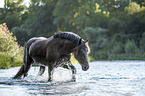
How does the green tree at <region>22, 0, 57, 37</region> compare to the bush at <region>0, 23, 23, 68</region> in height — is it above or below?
above

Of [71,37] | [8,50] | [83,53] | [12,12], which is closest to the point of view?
[83,53]

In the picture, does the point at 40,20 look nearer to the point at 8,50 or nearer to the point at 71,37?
the point at 8,50

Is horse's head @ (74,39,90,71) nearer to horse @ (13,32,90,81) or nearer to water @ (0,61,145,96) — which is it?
horse @ (13,32,90,81)

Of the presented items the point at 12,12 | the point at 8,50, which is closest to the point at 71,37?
the point at 8,50

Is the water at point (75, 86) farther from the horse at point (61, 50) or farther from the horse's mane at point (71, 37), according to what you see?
the horse's mane at point (71, 37)

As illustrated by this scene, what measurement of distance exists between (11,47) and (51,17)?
43465mm

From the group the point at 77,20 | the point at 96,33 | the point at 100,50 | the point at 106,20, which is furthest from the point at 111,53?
the point at 77,20

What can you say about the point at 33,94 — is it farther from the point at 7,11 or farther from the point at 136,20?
the point at 7,11

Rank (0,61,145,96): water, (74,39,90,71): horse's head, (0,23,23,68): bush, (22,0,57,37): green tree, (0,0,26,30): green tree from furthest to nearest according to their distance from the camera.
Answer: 1. (22,0,57,37): green tree
2. (0,0,26,30): green tree
3. (0,23,23,68): bush
4. (74,39,90,71): horse's head
5. (0,61,145,96): water

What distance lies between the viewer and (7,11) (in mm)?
58625

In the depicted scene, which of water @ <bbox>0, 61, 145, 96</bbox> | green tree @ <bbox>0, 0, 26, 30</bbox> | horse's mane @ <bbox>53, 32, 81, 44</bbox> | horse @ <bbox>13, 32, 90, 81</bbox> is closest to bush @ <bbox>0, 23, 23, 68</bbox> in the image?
water @ <bbox>0, 61, 145, 96</bbox>

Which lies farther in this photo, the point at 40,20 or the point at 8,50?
the point at 40,20

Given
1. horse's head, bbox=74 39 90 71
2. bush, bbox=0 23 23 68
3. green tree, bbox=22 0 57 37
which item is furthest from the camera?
green tree, bbox=22 0 57 37

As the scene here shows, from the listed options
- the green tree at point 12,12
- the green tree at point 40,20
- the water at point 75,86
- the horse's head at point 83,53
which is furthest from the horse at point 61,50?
the green tree at point 12,12
